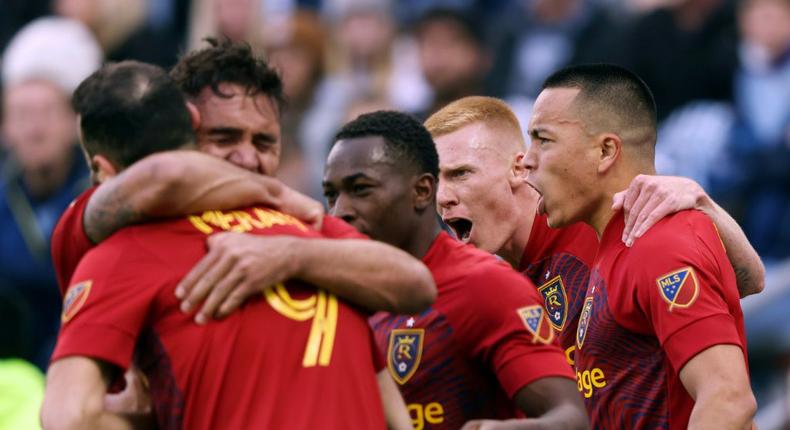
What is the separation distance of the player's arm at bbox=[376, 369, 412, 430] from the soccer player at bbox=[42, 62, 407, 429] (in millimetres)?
122

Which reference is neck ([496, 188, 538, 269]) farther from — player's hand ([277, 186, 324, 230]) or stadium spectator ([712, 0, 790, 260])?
stadium spectator ([712, 0, 790, 260])

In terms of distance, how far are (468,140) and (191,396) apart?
241cm

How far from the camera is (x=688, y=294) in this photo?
4.91m

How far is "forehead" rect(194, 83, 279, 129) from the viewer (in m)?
5.00

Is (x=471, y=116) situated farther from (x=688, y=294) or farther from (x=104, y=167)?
(x=104, y=167)

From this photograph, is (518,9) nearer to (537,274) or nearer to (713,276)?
(537,274)

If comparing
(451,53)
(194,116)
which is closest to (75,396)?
(194,116)

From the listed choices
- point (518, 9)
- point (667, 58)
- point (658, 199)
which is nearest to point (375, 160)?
point (658, 199)

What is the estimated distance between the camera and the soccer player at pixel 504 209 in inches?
235

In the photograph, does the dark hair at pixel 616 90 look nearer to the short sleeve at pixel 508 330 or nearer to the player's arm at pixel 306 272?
the short sleeve at pixel 508 330

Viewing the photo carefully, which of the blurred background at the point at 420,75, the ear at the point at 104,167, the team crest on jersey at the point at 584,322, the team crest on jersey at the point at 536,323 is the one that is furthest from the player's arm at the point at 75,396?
the blurred background at the point at 420,75

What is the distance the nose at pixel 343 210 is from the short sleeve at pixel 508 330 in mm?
451

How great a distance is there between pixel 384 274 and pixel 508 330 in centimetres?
54

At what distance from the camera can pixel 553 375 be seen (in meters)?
4.64
